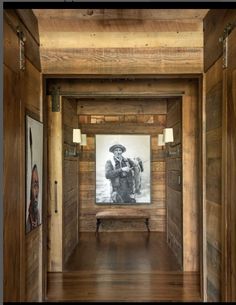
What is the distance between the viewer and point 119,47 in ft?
10.2

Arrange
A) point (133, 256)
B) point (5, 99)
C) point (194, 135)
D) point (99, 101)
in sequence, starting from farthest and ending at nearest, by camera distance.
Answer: point (99, 101)
point (133, 256)
point (194, 135)
point (5, 99)

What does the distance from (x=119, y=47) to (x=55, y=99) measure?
4.54ft

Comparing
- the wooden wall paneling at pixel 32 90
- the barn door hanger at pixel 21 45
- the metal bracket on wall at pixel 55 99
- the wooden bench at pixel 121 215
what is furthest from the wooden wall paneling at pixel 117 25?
the wooden bench at pixel 121 215

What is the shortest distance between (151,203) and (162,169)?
2.35 feet

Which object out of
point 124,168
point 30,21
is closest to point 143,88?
point 30,21

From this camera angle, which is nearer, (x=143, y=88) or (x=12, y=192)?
(x=12, y=192)

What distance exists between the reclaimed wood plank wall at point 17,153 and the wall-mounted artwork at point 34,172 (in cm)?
10

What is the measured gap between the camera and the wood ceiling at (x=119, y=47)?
10.1ft

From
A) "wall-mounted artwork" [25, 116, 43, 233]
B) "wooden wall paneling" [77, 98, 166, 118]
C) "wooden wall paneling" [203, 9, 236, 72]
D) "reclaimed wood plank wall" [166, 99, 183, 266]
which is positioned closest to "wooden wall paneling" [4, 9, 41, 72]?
"wall-mounted artwork" [25, 116, 43, 233]

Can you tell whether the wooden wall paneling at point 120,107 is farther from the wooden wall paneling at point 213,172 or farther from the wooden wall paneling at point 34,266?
the wooden wall paneling at point 34,266

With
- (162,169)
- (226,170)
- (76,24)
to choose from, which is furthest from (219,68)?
(162,169)

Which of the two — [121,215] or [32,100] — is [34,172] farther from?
[121,215]

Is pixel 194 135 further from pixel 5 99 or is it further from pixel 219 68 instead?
pixel 5 99

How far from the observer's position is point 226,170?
227 centimetres
